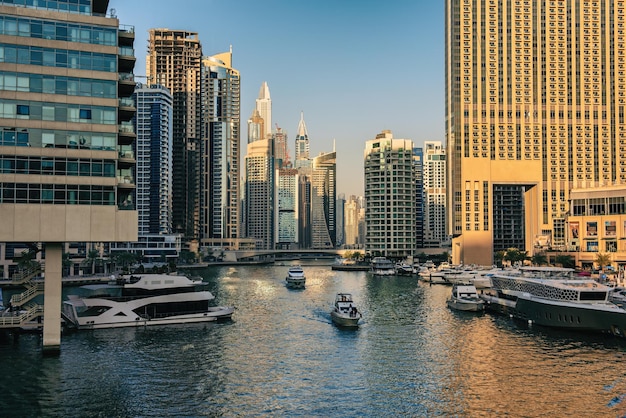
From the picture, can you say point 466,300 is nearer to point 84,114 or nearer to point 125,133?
point 125,133

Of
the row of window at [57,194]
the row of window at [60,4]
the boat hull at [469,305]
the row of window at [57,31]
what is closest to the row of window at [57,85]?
the row of window at [57,31]

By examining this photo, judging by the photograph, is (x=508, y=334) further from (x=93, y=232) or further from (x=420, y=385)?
(x=93, y=232)

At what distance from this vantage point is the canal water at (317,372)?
49.8 metres

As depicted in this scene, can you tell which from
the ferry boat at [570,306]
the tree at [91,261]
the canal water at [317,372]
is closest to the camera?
the canal water at [317,372]

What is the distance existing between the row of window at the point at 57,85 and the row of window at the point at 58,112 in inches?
49.6

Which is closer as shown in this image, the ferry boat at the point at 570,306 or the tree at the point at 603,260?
the ferry boat at the point at 570,306

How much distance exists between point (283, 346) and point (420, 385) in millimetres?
22175

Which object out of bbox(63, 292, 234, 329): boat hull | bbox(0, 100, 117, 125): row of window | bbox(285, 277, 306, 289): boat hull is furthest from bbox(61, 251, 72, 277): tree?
bbox(0, 100, 117, 125): row of window

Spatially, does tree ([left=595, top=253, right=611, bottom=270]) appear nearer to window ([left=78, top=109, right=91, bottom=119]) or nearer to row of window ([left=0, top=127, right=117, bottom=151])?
row of window ([left=0, top=127, right=117, bottom=151])

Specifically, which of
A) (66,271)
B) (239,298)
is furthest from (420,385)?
(66,271)

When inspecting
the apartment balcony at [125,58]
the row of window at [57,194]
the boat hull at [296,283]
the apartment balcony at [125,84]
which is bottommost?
the boat hull at [296,283]

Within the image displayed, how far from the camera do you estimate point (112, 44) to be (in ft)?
210

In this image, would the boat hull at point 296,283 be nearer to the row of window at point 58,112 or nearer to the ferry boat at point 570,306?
the ferry boat at point 570,306

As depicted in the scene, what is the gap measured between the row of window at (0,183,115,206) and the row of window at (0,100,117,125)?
6.59 m
